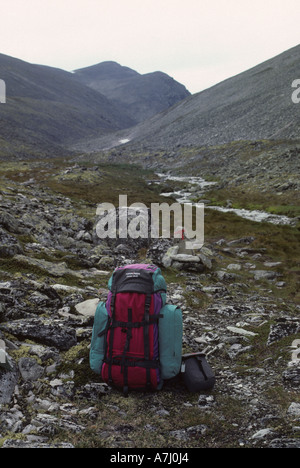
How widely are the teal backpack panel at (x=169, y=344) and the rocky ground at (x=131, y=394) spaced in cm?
39

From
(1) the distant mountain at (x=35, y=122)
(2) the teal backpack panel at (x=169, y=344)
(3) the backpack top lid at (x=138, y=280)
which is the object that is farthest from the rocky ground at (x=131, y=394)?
(1) the distant mountain at (x=35, y=122)

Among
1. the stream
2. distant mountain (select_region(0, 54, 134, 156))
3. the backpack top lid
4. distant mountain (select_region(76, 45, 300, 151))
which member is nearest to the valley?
the stream

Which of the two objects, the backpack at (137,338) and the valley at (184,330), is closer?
the valley at (184,330)

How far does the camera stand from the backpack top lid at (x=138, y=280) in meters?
5.28

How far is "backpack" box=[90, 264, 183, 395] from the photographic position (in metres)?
5.03

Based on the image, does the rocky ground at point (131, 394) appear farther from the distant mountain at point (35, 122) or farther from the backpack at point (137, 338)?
the distant mountain at point (35, 122)

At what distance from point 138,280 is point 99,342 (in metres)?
1.16

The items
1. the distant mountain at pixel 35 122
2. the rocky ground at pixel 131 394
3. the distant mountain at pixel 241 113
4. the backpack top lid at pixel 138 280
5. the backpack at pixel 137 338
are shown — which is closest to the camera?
the rocky ground at pixel 131 394

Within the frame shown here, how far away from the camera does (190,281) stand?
487 inches

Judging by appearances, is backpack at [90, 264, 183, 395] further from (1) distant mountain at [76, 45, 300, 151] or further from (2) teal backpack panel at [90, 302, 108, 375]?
(1) distant mountain at [76, 45, 300, 151]

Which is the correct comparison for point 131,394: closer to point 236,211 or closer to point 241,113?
point 236,211
